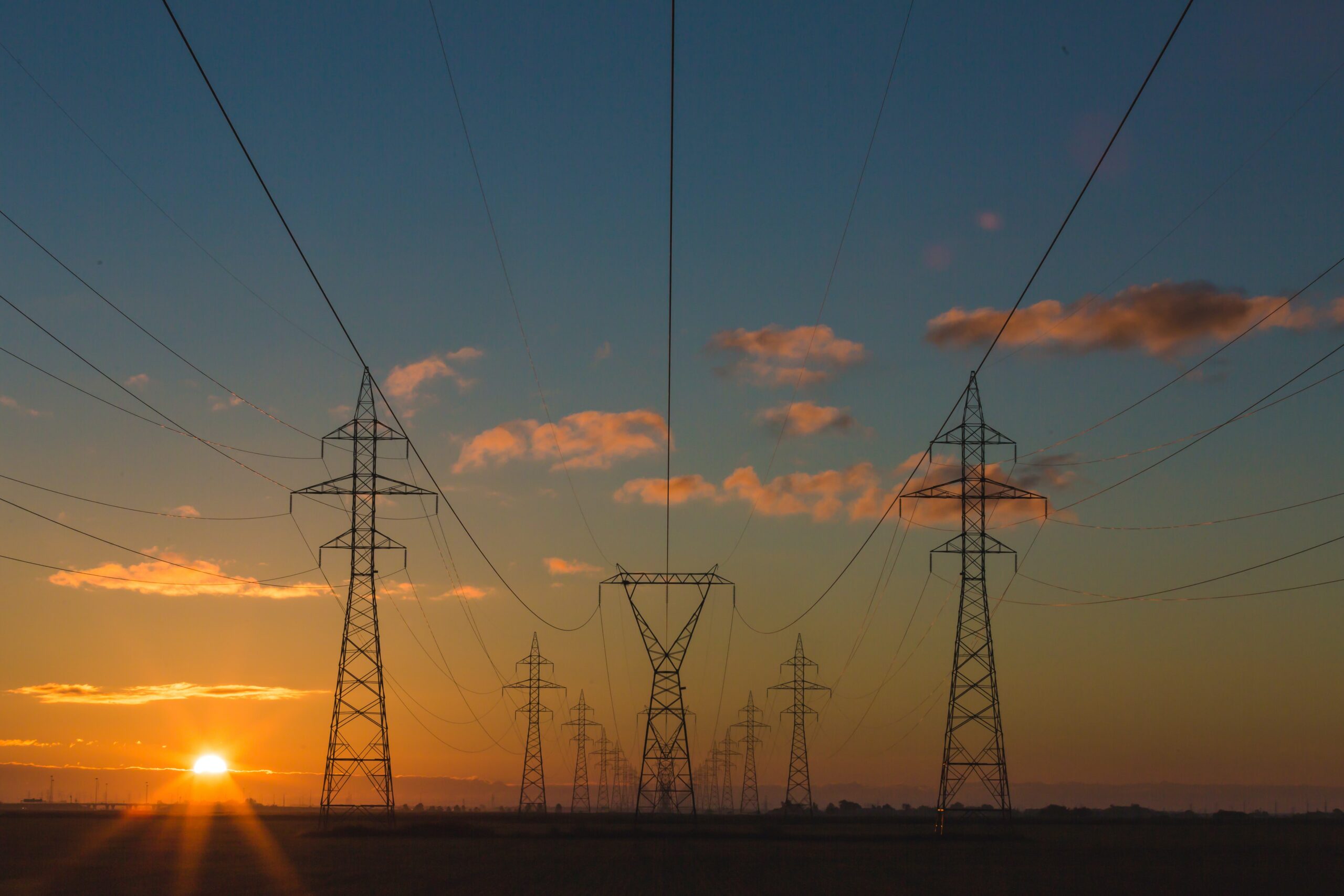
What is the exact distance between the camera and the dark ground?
39.0 m

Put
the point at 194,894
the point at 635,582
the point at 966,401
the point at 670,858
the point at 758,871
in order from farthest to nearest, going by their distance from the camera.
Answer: the point at 635,582 < the point at 966,401 < the point at 670,858 < the point at 758,871 < the point at 194,894

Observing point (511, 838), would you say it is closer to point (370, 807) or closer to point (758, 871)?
point (370, 807)

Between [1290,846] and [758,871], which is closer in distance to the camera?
[758,871]

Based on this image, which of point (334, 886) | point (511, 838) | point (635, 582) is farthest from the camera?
point (511, 838)

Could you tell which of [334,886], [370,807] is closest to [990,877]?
[334,886]

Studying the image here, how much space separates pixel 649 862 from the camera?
5269 cm

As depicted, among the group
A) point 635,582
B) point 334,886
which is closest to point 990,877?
point 334,886

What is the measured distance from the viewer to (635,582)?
70.2 metres

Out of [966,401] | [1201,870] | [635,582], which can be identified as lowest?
[1201,870]

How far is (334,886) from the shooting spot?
1458 inches

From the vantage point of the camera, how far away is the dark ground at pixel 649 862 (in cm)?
3903

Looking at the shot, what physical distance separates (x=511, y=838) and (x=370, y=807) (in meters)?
13.9

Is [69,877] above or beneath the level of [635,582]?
beneath

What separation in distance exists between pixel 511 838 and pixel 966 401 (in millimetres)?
39350
